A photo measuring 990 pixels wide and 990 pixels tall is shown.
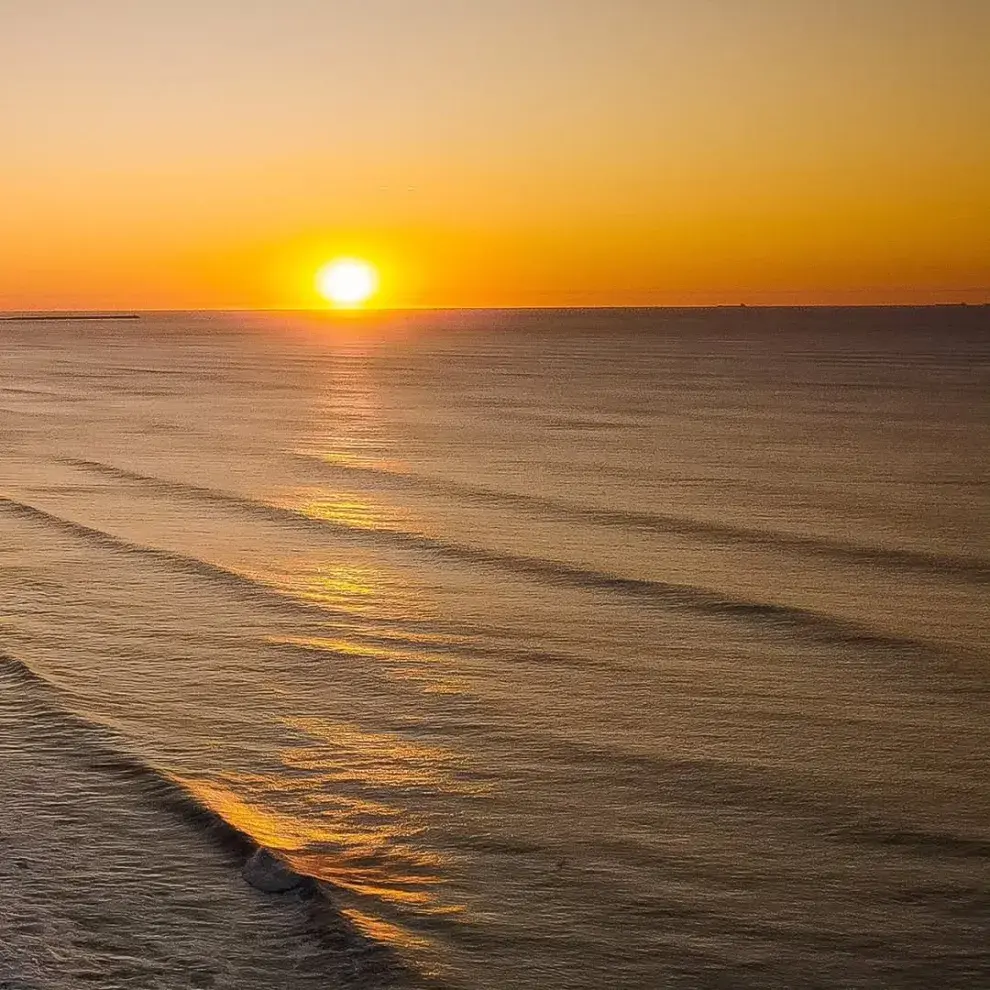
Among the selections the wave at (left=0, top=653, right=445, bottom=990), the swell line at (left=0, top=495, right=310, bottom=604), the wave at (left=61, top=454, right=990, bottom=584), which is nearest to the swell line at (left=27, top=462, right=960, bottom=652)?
the swell line at (left=0, top=495, right=310, bottom=604)

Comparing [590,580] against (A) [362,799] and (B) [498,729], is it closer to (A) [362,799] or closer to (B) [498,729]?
(B) [498,729]

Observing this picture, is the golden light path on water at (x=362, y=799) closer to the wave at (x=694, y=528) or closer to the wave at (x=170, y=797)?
the wave at (x=170, y=797)

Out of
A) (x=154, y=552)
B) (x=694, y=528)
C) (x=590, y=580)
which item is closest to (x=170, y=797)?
(x=590, y=580)

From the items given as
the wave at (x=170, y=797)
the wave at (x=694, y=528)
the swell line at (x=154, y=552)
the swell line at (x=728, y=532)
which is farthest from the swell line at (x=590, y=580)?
the wave at (x=170, y=797)

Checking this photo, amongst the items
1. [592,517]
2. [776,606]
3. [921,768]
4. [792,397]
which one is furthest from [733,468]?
[792,397]

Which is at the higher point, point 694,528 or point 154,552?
point 694,528

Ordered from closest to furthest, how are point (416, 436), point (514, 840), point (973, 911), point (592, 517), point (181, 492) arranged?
1. point (973, 911)
2. point (514, 840)
3. point (592, 517)
4. point (181, 492)
5. point (416, 436)

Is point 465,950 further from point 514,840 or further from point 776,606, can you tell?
point 776,606
